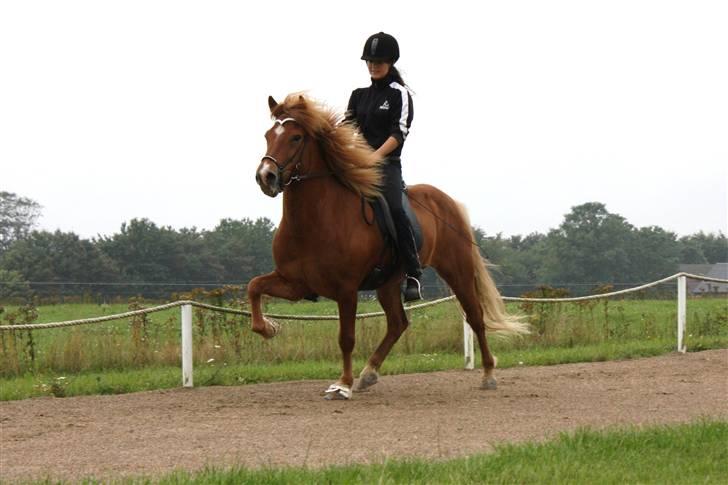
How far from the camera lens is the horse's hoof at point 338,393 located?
32.2ft

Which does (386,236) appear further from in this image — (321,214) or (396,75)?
(396,75)

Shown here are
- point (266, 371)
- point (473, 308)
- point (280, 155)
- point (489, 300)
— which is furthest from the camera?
point (266, 371)

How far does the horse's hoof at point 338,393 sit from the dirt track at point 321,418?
130 mm

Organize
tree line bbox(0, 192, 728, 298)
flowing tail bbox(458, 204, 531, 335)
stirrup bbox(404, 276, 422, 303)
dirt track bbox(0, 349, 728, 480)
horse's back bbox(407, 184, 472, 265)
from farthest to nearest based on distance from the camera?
tree line bbox(0, 192, 728, 298)
flowing tail bbox(458, 204, 531, 335)
horse's back bbox(407, 184, 472, 265)
stirrup bbox(404, 276, 422, 303)
dirt track bbox(0, 349, 728, 480)

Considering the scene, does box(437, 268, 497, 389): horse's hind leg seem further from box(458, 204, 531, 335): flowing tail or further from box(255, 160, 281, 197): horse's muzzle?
box(255, 160, 281, 197): horse's muzzle

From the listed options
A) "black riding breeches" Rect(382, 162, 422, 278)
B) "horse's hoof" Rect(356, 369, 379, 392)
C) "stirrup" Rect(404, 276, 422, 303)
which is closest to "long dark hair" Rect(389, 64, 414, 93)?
"black riding breeches" Rect(382, 162, 422, 278)

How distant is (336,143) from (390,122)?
33.8 inches

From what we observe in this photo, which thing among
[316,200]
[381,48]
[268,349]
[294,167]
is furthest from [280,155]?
[268,349]

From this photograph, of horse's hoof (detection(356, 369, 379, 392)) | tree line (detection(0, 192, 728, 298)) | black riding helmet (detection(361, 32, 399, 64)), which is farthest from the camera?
tree line (detection(0, 192, 728, 298))

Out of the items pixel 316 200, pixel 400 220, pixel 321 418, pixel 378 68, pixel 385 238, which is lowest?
pixel 321 418

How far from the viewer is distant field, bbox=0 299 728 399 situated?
1197 cm

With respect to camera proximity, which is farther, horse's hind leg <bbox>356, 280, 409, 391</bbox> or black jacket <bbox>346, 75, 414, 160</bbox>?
horse's hind leg <bbox>356, 280, 409, 391</bbox>

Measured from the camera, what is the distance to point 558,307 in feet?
57.3

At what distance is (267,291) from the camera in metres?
9.55
